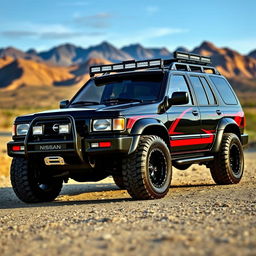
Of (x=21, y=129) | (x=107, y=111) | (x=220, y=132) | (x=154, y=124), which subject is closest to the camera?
(x=107, y=111)

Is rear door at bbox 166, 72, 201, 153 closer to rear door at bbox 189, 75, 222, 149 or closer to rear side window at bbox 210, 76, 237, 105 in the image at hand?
rear door at bbox 189, 75, 222, 149

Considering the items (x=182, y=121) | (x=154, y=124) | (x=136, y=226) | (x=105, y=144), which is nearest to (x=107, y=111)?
(x=105, y=144)

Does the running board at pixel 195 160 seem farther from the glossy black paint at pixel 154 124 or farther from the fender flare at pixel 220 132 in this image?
the fender flare at pixel 220 132

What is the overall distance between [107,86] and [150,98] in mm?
996

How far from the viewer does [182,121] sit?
29.6 ft

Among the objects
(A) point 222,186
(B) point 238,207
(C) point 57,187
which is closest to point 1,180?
(C) point 57,187

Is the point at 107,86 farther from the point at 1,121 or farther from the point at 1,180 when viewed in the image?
the point at 1,121

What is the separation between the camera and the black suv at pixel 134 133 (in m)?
7.79

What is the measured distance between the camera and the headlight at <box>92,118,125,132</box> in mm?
7719

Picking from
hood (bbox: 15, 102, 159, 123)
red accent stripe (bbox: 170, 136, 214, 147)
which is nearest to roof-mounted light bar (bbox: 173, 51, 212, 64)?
red accent stripe (bbox: 170, 136, 214, 147)

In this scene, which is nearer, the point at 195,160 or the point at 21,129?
the point at 21,129

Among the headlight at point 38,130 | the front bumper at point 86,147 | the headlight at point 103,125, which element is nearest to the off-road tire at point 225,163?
the front bumper at point 86,147

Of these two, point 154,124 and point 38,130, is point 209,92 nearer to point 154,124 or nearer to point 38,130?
point 154,124

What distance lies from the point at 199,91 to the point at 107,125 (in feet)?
8.64
